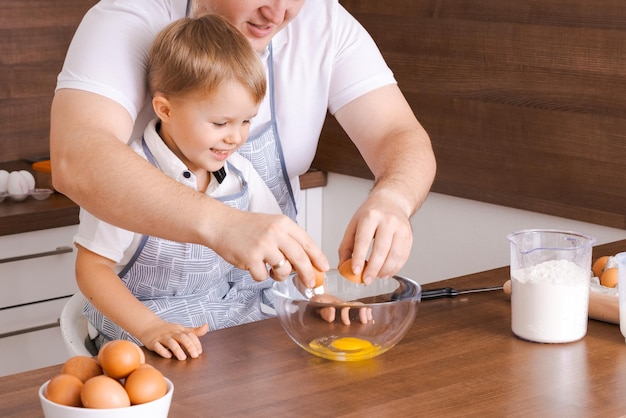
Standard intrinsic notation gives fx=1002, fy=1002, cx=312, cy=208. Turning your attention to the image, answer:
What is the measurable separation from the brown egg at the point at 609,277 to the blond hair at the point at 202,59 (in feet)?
2.16

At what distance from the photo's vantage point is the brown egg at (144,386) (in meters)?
1.07

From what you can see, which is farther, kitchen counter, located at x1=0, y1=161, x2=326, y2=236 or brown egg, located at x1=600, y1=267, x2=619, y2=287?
kitchen counter, located at x1=0, y1=161, x2=326, y2=236

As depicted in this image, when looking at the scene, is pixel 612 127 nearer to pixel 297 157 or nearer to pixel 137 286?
pixel 297 157

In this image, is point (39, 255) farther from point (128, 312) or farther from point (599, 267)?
point (599, 267)

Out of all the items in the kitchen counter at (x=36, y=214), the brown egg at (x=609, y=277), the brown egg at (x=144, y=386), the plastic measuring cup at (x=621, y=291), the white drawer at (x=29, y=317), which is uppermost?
the brown egg at (x=144, y=386)

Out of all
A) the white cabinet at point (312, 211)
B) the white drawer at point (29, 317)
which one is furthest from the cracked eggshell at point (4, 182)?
the white cabinet at point (312, 211)

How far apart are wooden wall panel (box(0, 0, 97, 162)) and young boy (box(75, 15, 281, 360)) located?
4.82 feet

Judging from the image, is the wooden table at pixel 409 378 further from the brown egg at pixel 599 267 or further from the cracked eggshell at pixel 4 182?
the cracked eggshell at pixel 4 182

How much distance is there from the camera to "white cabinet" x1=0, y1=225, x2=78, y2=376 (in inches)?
106

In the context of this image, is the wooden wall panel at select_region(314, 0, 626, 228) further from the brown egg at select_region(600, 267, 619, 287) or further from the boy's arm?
the boy's arm

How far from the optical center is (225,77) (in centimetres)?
167

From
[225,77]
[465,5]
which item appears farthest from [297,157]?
[465,5]

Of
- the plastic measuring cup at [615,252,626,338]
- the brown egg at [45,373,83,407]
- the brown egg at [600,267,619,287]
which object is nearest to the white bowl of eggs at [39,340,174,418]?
the brown egg at [45,373,83,407]

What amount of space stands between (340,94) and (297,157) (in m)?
0.15
